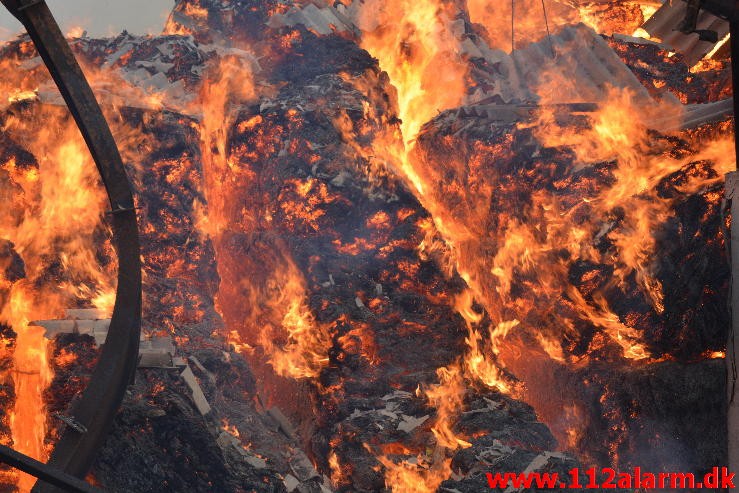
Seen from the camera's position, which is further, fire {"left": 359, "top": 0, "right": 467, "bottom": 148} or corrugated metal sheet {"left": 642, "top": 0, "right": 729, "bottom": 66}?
fire {"left": 359, "top": 0, "right": 467, "bottom": 148}

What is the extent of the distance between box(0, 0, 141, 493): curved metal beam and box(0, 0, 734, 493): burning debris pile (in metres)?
Result: 0.97

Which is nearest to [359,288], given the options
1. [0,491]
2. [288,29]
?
[0,491]

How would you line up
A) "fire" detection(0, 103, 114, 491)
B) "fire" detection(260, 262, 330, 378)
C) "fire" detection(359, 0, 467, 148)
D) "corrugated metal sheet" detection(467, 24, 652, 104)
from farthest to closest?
"fire" detection(359, 0, 467, 148) < "corrugated metal sheet" detection(467, 24, 652, 104) < "fire" detection(260, 262, 330, 378) < "fire" detection(0, 103, 114, 491)

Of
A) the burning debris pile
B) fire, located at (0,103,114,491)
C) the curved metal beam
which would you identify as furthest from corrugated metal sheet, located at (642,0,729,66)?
fire, located at (0,103,114,491)

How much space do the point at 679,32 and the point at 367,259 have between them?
14.8ft

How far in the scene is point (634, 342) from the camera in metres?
7.78

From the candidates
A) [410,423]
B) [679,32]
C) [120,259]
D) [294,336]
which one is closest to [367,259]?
[294,336]

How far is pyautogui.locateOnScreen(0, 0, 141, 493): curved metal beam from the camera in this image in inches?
151

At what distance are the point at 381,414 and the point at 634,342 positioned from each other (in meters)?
3.66

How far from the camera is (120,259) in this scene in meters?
4.21

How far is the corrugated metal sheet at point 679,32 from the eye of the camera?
19.0 ft

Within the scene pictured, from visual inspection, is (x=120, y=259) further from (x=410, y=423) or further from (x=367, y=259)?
(x=367, y=259)

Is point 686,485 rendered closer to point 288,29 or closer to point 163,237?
point 163,237

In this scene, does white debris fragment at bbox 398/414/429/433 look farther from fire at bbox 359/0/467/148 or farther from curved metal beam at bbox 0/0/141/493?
fire at bbox 359/0/467/148
